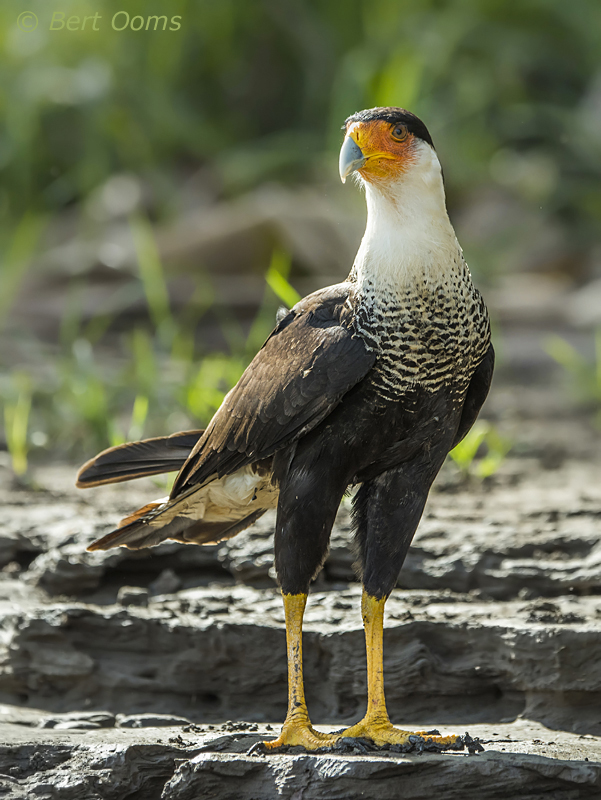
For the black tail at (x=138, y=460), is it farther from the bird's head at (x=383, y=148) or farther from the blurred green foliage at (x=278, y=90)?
the blurred green foliage at (x=278, y=90)

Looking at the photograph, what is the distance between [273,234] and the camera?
7.82 meters

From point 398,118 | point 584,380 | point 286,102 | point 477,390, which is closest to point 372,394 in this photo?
point 477,390

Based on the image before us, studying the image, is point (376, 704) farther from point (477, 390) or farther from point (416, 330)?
point (416, 330)

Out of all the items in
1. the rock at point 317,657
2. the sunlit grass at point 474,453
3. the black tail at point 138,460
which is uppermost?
the sunlit grass at point 474,453

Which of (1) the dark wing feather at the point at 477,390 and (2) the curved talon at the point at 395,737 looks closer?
(2) the curved talon at the point at 395,737

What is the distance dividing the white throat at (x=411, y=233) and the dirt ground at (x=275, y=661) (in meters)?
1.18

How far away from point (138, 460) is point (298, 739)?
98 cm

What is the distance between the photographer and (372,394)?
7.90 feet

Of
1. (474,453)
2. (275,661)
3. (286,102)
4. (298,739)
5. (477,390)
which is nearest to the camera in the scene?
(298,739)

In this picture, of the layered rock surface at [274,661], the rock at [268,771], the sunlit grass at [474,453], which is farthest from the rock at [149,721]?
the sunlit grass at [474,453]

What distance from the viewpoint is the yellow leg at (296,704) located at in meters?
2.52

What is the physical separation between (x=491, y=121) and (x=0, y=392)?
249 inches

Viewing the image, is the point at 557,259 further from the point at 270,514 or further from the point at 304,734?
the point at 304,734

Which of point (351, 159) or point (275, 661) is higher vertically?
point (351, 159)
